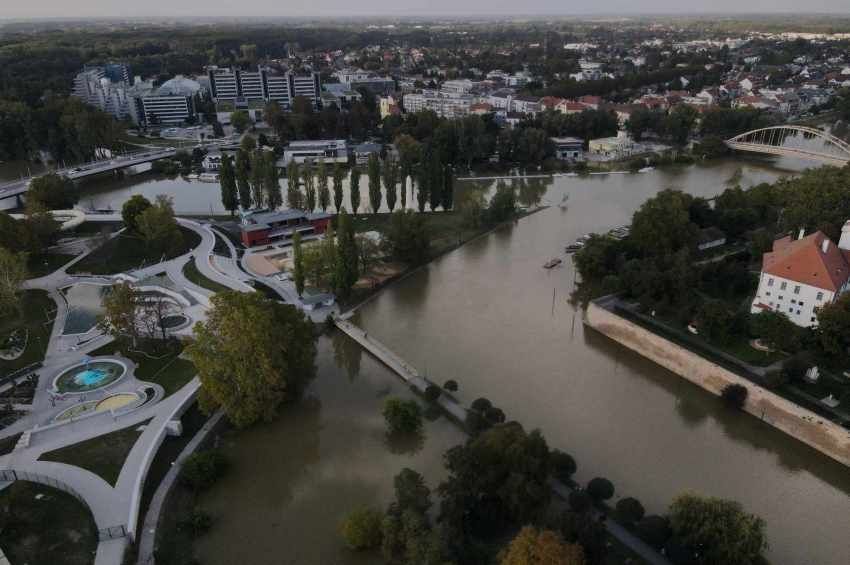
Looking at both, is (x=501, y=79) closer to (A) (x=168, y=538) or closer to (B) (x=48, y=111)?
(B) (x=48, y=111)

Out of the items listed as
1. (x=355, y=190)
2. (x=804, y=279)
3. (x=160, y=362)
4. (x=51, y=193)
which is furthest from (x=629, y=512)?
(x=51, y=193)

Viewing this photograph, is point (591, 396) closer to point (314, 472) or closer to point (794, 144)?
point (314, 472)

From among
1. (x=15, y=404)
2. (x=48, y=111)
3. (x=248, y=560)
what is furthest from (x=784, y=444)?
(x=48, y=111)

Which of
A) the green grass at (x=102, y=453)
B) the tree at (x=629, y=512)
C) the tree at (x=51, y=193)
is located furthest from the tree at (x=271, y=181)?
the tree at (x=629, y=512)

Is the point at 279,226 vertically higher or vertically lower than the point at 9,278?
lower

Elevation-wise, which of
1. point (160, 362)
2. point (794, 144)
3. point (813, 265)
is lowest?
point (794, 144)

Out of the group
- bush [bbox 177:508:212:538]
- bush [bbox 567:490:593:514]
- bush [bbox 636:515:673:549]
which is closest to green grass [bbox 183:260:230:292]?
bush [bbox 177:508:212:538]

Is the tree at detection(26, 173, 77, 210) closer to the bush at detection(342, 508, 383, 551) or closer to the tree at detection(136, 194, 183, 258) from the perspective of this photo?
the tree at detection(136, 194, 183, 258)
